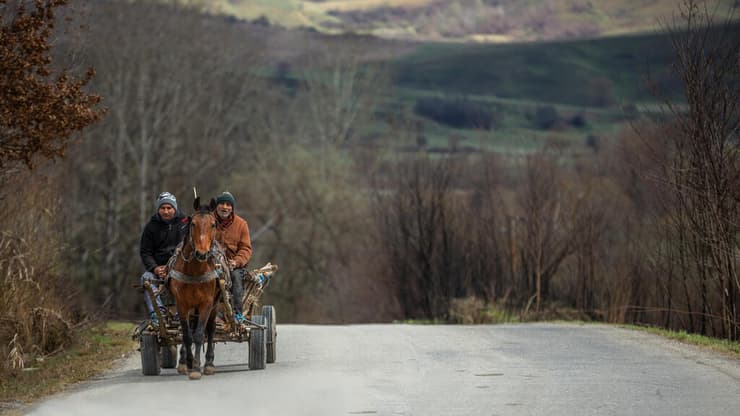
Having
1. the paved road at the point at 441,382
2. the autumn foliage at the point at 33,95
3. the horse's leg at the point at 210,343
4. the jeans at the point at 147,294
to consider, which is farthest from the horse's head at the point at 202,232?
the autumn foliage at the point at 33,95

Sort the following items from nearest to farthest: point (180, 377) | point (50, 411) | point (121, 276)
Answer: point (50, 411) < point (180, 377) < point (121, 276)

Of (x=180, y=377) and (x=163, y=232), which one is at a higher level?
(x=163, y=232)

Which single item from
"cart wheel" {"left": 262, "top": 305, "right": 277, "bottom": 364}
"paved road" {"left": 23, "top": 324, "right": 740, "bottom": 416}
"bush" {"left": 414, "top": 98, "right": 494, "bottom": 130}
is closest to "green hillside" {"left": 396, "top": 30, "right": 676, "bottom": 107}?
"bush" {"left": 414, "top": 98, "right": 494, "bottom": 130}

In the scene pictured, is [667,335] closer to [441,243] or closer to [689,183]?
[689,183]

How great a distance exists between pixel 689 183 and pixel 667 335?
8.16 feet

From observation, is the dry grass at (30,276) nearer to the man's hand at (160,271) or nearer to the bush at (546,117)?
the man's hand at (160,271)

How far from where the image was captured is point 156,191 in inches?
2117

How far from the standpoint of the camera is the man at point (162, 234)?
15.3 metres

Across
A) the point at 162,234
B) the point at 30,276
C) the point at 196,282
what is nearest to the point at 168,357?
the point at 162,234

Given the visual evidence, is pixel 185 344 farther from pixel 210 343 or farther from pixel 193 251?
pixel 193 251

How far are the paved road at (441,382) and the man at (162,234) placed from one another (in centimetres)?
146

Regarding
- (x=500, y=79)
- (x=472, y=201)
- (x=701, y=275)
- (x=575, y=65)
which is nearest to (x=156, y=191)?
(x=472, y=201)

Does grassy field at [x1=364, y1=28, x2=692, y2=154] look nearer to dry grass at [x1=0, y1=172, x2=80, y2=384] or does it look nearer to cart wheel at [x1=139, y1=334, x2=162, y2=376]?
dry grass at [x1=0, y1=172, x2=80, y2=384]

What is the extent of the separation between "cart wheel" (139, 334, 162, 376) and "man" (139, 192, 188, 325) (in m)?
0.53
